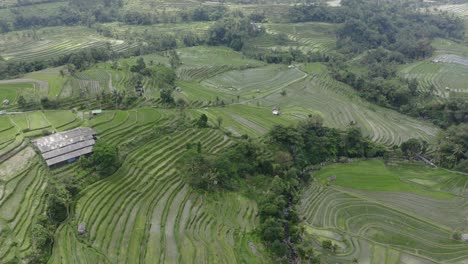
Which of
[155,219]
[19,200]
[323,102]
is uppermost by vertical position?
[19,200]

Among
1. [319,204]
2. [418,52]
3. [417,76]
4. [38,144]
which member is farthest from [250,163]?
Result: [418,52]

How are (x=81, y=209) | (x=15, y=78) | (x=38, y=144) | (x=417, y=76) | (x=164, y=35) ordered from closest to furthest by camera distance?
(x=81, y=209) < (x=38, y=144) < (x=15, y=78) < (x=417, y=76) < (x=164, y=35)

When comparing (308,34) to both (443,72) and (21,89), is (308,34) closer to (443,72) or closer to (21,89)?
(443,72)

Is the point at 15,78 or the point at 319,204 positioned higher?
the point at 15,78

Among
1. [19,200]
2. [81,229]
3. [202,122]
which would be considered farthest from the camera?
[202,122]

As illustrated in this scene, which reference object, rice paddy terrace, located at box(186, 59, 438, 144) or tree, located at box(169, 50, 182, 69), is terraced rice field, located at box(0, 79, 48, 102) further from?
tree, located at box(169, 50, 182, 69)

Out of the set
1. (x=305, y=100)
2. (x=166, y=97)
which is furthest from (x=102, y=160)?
(x=305, y=100)

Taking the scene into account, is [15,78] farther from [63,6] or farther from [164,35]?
[63,6]

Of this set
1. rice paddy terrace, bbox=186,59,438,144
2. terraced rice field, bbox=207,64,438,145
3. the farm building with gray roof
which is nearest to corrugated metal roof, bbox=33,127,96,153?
the farm building with gray roof
